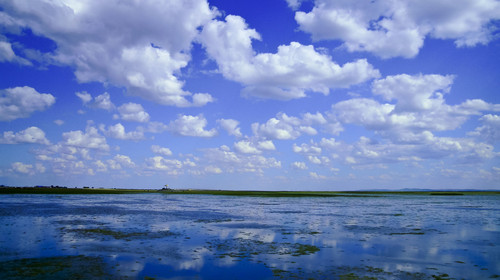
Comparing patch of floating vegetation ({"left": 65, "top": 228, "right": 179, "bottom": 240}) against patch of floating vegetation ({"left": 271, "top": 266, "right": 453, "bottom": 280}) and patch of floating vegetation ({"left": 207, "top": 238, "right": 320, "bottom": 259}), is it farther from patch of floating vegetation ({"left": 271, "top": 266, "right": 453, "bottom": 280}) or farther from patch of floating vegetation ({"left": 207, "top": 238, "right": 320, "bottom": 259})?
patch of floating vegetation ({"left": 271, "top": 266, "right": 453, "bottom": 280})

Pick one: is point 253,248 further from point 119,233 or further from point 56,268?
point 119,233

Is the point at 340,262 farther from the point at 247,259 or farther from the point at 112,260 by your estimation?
the point at 112,260

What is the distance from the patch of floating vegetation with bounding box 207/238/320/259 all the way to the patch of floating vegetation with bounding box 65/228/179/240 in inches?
245

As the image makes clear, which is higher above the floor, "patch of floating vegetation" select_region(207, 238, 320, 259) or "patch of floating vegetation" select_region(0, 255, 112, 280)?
"patch of floating vegetation" select_region(0, 255, 112, 280)

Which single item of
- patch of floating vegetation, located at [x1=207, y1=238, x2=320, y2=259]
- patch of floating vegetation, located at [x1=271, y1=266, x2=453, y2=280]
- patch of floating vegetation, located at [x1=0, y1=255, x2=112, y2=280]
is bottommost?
patch of floating vegetation, located at [x1=271, y1=266, x2=453, y2=280]

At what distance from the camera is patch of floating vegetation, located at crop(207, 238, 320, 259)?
2214 centimetres

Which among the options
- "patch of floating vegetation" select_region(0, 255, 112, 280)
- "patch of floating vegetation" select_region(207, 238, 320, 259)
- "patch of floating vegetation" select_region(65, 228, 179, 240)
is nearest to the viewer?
"patch of floating vegetation" select_region(0, 255, 112, 280)

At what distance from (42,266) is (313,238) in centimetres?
1977

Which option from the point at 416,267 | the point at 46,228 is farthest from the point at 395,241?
the point at 46,228

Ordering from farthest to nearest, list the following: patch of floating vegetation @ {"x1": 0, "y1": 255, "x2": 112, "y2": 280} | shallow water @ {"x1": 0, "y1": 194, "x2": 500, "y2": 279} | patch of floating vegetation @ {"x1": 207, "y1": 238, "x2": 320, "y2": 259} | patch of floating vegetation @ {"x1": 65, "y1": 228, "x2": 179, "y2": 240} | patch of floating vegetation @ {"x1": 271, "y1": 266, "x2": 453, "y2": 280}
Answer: patch of floating vegetation @ {"x1": 65, "y1": 228, "x2": 179, "y2": 240}, patch of floating vegetation @ {"x1": 207, "y1": 238, "x2": 320, "y2": 259}, shallow water @ {"x1": 0, "y1": 194, "x2": 500, "y2": 279}, patch of floating vegetation @ {"x1": 271, "y1": 266, "x2": 453, "y2": 280}, patch of floating vegetation @ {"x1": 0, "y1": 255, "x2": 112, "y2": 280}

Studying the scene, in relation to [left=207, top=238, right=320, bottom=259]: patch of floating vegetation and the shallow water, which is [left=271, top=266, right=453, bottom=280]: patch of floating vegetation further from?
[left=207, top=238, right=320, bottom=259]: patch of floating vegetation

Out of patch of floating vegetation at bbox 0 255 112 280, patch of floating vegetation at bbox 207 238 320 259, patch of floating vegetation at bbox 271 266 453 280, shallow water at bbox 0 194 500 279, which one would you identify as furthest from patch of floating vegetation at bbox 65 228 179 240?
patch of floating vegetation at bbox 271 266 453 280

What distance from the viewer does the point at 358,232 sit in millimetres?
32344

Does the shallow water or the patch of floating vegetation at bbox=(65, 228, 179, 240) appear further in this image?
the patch of floating vegetation at bbox=(65, 228, 179, 240)
